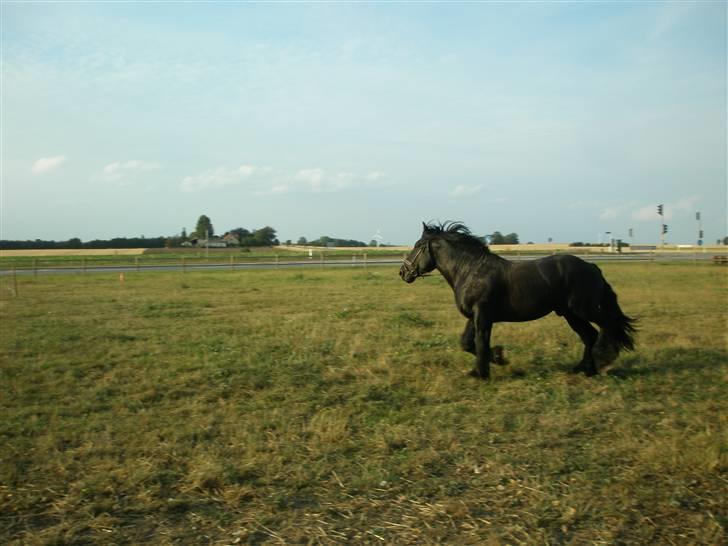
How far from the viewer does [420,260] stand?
8328 mm

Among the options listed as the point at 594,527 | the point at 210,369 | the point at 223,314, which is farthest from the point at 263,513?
the point at 223,314

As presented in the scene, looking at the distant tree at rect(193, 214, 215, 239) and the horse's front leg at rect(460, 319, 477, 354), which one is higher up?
the distant tree at rect(193, 214, 215, 239)

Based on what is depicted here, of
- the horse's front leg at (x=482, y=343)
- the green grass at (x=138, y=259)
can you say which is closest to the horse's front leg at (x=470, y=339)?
the horse's front leg at (x=482, y=343)

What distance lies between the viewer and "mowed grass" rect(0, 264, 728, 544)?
379 cm

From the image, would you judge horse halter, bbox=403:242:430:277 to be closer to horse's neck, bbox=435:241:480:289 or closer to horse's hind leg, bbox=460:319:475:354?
horse's neck, bbox=435:241:480:289

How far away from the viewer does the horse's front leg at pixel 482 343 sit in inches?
286

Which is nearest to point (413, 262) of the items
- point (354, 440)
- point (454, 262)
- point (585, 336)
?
point (454, 262)

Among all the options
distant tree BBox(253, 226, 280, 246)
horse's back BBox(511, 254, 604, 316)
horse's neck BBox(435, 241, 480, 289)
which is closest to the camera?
horse's back BBox(511, 254, 604, 316)

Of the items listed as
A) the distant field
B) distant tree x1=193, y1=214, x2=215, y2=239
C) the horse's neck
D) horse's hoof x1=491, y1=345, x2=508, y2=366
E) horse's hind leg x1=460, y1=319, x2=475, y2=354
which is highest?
distant tree x1=193, y1=214, x2=215, y2=239

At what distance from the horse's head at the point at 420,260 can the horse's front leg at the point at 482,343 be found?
1.24 meters

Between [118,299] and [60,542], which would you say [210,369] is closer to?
[60,542]

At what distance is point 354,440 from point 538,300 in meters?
3.30

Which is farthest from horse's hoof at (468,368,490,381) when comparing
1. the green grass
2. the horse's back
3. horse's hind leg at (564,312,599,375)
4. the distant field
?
the distant field

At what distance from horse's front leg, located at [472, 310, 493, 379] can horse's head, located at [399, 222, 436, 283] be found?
124 centimetres
